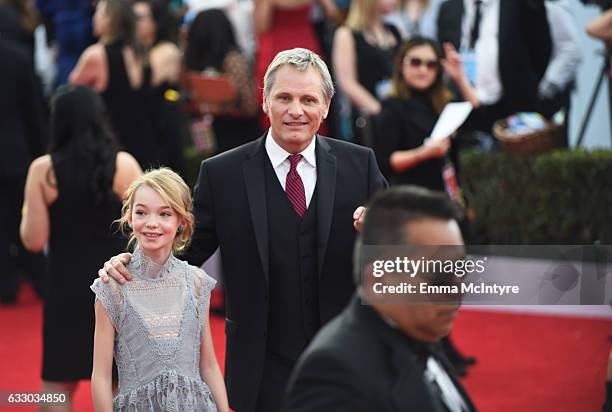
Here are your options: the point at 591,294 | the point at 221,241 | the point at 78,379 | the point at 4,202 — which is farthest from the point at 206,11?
the point at 591,294

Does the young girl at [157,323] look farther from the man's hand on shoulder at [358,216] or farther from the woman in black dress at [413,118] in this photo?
the woman in black dress at [413,118]

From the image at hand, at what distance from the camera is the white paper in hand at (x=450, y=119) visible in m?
5.79

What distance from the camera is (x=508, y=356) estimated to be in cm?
692

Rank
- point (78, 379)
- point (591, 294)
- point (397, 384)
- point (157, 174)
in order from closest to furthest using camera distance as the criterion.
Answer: point (397, 384), point (591, 294), point (157, 174), point (78, 379)

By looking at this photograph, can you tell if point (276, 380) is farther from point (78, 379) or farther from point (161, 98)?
point (161, 98)

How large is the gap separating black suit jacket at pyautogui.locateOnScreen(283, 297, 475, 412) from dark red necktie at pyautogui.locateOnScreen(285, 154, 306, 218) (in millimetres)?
1449

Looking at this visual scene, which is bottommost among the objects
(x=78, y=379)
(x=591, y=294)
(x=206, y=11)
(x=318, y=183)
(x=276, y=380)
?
(x=78, y=379)

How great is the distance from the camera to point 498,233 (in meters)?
8.62

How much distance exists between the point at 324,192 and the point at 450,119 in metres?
2.37

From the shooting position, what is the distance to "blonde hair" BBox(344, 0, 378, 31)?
327 inches

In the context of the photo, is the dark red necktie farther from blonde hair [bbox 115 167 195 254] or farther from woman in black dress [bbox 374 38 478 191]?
woman in black dress [bbox 374 38 478 191]

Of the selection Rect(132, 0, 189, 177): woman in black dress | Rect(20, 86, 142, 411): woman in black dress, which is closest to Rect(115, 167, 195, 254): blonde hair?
Rect(20, 86, 142, 411): woman in black dress

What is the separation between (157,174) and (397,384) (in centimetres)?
161

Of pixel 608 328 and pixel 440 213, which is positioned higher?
pixel 440 213
